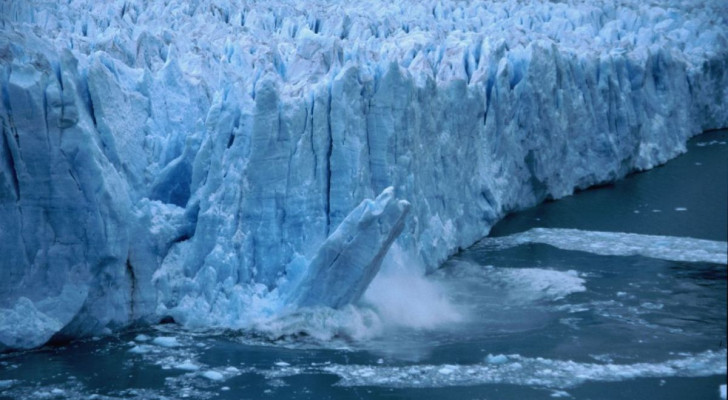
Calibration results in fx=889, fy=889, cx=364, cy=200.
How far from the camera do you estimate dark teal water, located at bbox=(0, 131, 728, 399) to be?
475cm

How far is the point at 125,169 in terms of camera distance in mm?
5879

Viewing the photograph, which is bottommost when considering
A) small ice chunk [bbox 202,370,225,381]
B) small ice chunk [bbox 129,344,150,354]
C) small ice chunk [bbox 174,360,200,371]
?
small ice chunk [bbox 202,370,225,381]

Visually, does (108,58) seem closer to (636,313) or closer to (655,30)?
(636,313)

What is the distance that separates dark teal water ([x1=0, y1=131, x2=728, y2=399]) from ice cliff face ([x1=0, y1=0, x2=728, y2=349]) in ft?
1.25

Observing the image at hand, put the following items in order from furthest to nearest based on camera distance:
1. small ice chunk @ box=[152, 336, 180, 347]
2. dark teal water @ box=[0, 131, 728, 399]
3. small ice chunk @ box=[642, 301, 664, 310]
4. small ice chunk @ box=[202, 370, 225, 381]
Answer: small ice chunk @ box=[642, 301, 664, 310] → small ice chunk @ box=[152, 336, 180, 347] → small ice chunk @ box=[202, 370, 225, 381] → dark teal water @ box=[0, 131, 728, 399]

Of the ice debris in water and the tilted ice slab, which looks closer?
the ice debris in water

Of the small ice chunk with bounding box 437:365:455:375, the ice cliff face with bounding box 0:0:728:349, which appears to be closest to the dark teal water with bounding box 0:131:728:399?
the small ice chunk with bounding box 437:365:455:375

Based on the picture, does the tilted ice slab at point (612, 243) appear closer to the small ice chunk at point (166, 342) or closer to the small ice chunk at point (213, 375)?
the small ice chunk at point (213, 375)

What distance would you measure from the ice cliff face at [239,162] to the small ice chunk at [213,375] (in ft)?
2.54

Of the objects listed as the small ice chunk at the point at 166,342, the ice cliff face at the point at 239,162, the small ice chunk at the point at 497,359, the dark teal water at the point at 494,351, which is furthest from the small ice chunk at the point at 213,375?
the small ice chunk at the point at 497,359

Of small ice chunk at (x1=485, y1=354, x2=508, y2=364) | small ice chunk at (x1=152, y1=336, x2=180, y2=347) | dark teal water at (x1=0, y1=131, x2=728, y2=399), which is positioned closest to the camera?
dark teal water at (x1=0, y1=131, x2=728, y2=399)

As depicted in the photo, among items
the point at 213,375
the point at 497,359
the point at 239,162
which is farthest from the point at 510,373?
the point at 239,162

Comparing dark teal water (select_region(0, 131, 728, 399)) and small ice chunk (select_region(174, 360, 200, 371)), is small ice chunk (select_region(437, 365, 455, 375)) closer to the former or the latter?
dark teal water (select_region(0, 131, 728, 399))

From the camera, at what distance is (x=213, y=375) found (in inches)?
194
